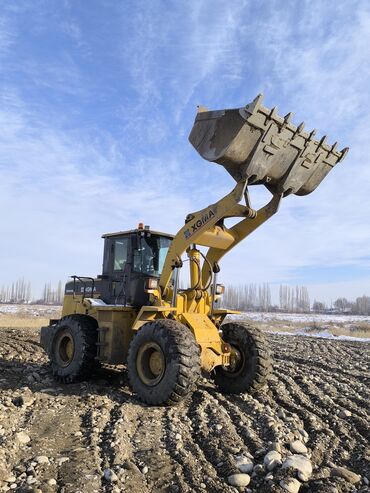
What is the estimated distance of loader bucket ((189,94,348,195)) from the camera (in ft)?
21.2

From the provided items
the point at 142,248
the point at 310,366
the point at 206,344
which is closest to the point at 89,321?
the point at 142,248

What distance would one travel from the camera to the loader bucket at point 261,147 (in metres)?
6.46

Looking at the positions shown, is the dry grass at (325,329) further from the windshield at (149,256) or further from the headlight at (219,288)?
the windshield at (149,256)

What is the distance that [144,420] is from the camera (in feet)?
19.7

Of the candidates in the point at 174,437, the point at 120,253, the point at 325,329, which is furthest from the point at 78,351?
the point at 325,329

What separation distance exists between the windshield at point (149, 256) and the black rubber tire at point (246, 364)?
1.81 metres

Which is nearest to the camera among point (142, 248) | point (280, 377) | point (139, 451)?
point (139, 451)

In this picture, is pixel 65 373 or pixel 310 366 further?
pixel 310 366


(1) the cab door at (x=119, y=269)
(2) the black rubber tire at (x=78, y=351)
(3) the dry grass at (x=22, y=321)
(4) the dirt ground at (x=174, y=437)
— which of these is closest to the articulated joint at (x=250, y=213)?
(1) the cab door at (x=119, y=269)

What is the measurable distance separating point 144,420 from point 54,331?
3.66 m

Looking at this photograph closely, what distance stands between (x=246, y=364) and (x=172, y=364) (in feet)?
6.17

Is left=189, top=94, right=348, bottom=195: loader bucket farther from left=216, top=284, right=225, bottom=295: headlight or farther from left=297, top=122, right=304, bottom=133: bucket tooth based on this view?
left=216, top=284, right=225, bottom=295: headlight

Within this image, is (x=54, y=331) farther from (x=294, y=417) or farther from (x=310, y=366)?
(x=310, y=366)

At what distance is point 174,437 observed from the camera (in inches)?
207
